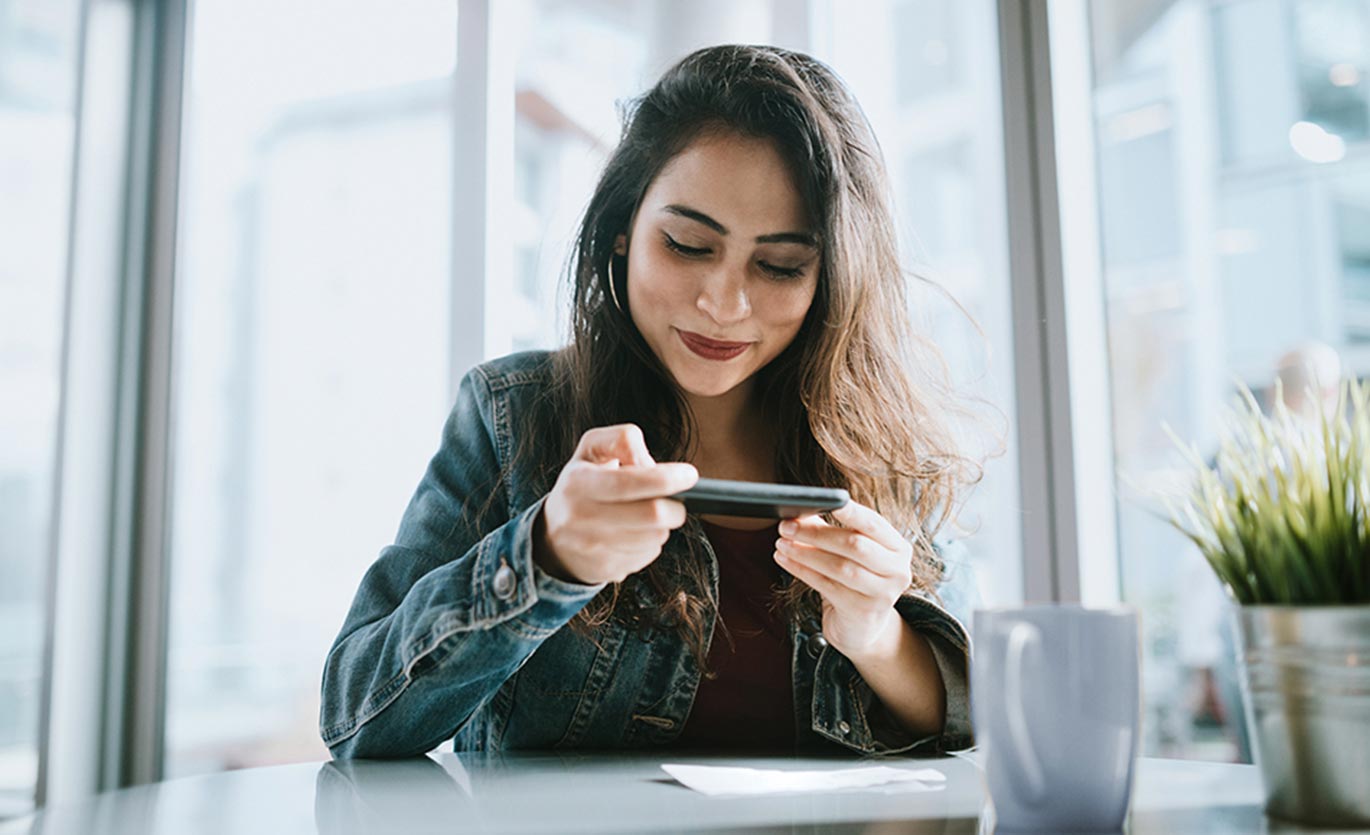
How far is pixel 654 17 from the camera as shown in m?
1.91

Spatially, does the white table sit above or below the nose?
below

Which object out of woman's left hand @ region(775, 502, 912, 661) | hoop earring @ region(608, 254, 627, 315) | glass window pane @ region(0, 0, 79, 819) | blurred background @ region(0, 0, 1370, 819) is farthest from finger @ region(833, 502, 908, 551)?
glass window pane @ region(0, 0, 79, 819)

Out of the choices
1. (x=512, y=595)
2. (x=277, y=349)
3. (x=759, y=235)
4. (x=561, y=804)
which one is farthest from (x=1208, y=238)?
(x=277, y=349)

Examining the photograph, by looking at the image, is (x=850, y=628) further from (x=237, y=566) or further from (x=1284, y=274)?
(x=237, y=566)

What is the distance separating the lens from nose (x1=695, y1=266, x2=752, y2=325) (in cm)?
115

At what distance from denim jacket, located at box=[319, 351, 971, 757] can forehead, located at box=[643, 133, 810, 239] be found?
28 cm

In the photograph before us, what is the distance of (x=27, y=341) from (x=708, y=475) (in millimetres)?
1796

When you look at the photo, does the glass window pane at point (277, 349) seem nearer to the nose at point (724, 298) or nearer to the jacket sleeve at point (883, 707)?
the nose at point (724, 298)

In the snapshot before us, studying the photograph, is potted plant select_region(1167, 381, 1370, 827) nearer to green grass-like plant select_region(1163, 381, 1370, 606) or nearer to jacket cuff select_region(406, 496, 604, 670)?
green grass-like plant select_region(1163, 381, 1370, 606)

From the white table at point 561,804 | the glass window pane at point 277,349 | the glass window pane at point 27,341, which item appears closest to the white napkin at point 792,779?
the white table at point 561,804

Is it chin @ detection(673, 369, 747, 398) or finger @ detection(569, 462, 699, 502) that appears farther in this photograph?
chin @ detection(673, 369, 747, 398)

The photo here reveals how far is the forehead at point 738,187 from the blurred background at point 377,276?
587mm

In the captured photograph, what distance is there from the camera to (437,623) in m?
0.91

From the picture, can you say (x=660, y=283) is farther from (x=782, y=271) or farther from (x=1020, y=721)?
(x=1020, y=721)
